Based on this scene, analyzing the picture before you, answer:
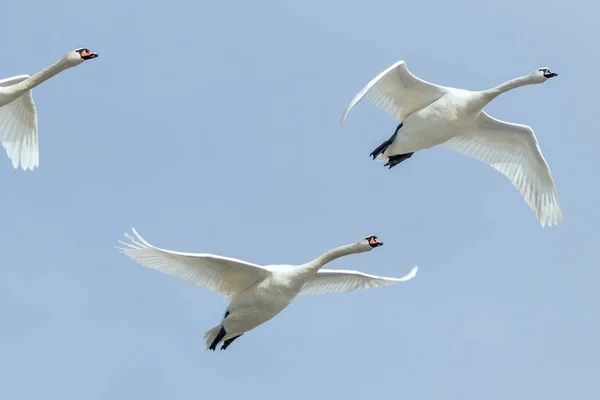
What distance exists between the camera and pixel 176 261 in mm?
31203

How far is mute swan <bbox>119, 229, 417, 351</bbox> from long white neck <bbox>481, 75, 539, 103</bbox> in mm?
5130

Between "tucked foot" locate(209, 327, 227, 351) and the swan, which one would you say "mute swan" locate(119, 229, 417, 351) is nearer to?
"tucked foot" locate(209, 327, 227, 351)

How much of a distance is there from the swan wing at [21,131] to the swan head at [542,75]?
1192 cm

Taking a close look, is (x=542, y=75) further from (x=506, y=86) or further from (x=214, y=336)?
(x=214, y=336)

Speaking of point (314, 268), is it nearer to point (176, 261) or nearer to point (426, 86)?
point (176, 261)

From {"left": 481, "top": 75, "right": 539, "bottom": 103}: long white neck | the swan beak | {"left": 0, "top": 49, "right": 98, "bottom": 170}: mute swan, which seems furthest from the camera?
{"left": 0, "top": 49, "right": 98, "bottom": 170}: mute swan

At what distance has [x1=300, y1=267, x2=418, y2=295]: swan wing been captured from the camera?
110ft

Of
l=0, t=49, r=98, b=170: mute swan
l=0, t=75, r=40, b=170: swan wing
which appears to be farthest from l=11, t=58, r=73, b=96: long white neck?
l=0, t=75, r=40, b=170: swan wing

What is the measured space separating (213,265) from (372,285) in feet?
14.9

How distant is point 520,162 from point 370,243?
713 cm

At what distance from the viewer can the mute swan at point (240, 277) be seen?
30.9 m

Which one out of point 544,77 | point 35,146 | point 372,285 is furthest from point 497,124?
point 35,146

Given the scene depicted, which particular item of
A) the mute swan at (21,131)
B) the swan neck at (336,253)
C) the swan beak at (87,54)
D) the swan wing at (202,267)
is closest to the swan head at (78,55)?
the swan beak at (87,54)

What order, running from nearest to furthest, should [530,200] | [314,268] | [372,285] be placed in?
[314,268], [372,285], [530,200]
